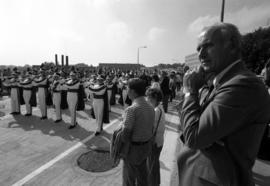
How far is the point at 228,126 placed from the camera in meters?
1.08

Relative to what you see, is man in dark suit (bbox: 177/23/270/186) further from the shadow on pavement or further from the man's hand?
the shadow on pavement

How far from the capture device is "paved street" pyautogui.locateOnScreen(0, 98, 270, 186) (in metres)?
3.59

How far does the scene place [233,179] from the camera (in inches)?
47.2

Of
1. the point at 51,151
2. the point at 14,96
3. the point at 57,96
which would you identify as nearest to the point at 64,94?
the point at 57,96

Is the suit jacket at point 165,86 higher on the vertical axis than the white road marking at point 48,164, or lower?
higher

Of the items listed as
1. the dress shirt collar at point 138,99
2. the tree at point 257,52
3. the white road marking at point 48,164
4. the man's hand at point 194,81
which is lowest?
the white road marking at point 48,164

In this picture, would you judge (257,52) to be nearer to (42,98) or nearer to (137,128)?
(42,98)

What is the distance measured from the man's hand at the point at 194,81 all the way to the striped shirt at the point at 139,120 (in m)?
1.18

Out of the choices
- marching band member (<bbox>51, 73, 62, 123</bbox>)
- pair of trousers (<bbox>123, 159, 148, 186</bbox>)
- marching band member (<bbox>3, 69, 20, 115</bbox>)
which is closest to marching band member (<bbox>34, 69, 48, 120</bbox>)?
marching band member (<bbox>51, 73, 62, 123</bbox>)

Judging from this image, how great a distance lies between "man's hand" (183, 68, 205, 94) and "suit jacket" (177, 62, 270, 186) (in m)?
0.06

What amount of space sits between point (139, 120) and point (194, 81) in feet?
4.34

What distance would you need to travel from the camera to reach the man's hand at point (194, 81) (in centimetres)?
127

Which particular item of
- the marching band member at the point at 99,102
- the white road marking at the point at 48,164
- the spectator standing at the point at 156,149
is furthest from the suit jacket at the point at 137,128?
the marching band member at the point at 99,102

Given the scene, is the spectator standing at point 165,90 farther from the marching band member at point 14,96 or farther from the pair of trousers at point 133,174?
the marching band member at point 14,96
